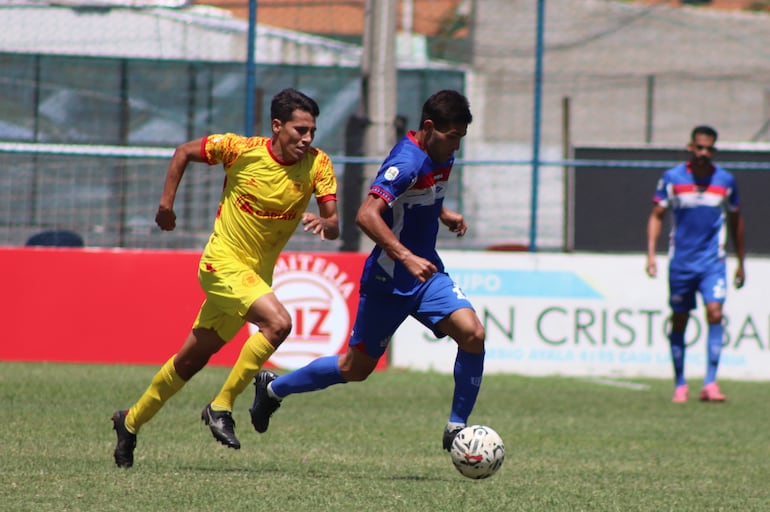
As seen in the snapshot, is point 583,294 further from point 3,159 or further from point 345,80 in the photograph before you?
point 345,80

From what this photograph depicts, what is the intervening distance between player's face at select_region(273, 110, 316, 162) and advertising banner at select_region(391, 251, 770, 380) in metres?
6.46

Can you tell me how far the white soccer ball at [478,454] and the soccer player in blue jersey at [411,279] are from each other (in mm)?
294

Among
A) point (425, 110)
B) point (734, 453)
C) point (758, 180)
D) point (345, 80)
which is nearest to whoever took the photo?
point (425, 110)

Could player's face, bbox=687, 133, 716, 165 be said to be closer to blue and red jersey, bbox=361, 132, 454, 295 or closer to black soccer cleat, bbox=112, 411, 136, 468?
blue and red jersey, bbox=361, 132, 454, 295

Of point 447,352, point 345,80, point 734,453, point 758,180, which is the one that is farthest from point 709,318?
point 345,80

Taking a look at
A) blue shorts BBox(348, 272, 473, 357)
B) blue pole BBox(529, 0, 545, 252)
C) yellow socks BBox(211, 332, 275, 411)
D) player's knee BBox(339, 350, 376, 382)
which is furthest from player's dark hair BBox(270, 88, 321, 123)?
blue pole BBox(529, 0, 545, 252)

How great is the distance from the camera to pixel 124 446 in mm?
7164

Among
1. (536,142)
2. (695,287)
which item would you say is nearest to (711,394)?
(695,287)

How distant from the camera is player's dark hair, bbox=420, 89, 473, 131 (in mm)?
6941

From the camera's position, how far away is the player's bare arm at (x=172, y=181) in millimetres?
7227

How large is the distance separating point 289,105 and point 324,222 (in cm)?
68

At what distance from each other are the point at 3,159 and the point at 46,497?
27.0 ft

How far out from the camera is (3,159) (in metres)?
13.7

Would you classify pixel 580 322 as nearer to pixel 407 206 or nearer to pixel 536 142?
pixel 536 142
